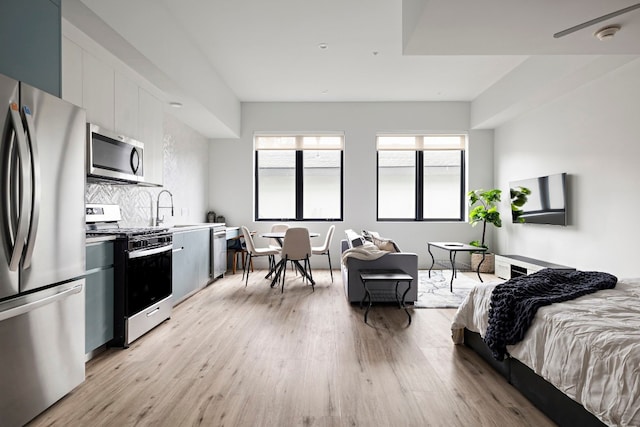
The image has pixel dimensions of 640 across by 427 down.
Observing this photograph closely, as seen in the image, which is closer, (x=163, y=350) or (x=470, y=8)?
(x=470, y=8)

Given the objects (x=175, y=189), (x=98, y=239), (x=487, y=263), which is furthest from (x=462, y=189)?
(x=98, y=239)

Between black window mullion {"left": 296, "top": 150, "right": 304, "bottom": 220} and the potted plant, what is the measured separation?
122 inches

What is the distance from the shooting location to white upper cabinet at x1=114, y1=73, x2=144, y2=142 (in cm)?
346

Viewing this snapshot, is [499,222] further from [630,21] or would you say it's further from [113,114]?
[113,114]

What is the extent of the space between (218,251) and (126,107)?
2.60 metres

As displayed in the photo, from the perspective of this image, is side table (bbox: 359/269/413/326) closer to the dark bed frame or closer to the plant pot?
the dark bed frame

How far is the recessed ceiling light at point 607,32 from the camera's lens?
2748 mm

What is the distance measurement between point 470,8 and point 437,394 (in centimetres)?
261

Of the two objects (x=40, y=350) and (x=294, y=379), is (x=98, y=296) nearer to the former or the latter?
(x=40, y=350)

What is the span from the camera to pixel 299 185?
7.07 m

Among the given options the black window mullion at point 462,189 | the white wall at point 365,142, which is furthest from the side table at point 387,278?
the black window mullion at point 462,189

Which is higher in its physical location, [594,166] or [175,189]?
[594,166]

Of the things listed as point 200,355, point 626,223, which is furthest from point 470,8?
point 200,355

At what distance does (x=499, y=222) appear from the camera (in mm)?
6047
